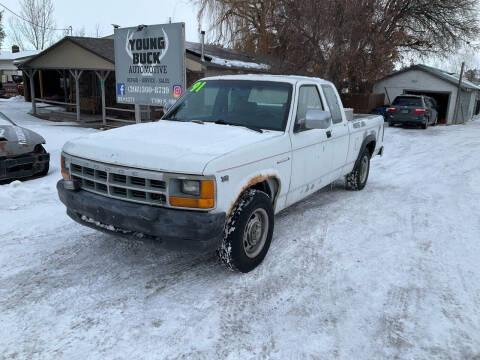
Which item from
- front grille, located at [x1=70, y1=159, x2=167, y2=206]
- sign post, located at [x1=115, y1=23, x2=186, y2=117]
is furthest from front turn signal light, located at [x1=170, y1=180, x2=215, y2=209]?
sign post, located at [x1=115, y1=23, x2=186, y2=117]

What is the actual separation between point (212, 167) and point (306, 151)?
186cm

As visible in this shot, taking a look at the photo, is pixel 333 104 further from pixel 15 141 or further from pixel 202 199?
pixel 15 141

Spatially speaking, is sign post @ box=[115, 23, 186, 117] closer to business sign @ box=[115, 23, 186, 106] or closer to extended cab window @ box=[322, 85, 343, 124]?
business sign @ box=[115, 23, 186, 106]

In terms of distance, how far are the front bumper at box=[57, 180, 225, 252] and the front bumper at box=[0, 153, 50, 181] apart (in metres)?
4.12

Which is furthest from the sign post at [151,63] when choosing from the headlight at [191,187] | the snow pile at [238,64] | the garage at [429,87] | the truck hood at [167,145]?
the garage at [429,87]

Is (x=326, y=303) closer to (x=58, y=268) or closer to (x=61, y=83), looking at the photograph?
(x=58, y=268)

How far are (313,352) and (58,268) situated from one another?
8.63 ft

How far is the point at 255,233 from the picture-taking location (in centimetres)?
419

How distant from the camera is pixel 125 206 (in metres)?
3.58

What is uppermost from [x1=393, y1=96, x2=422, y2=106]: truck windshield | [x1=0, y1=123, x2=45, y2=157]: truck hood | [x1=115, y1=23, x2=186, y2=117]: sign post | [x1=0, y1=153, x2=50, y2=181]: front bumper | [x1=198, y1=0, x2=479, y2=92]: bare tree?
[x1=198, y1=0, x2=479, y2=92]: bare tree

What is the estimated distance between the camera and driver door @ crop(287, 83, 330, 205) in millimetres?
4727

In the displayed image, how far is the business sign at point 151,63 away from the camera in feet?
30.1

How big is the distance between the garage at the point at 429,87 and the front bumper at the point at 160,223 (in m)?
28.0

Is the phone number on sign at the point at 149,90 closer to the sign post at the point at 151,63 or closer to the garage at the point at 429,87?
the sign post at the point at 151,63
